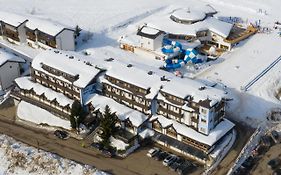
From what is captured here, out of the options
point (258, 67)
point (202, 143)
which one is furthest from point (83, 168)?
point (258, 67)

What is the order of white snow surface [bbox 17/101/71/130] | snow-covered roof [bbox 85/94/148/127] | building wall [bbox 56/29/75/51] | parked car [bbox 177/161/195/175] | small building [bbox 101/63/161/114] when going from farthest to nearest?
building wall [bbox 56/29/75/51] → white snow surface [bbox 17/101/71/130] → small building [bbox 101/63/161/114] → snow-covered roof [bbox 85/94/148/127] → parked car [bbox 177/161/195/175]

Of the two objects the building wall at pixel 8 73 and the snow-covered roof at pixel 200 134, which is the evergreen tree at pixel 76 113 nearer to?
the snow-covered roof at pixel 200 134

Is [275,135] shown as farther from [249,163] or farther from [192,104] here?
[192,104]

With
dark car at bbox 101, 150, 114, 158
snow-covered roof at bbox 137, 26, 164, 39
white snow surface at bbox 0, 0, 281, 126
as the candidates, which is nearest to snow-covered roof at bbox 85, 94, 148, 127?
dark car at bbox 101, 150, 114, 158

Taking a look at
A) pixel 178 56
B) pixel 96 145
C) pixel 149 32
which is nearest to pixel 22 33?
pixel 149 32

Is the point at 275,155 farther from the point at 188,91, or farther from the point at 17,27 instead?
the point at 17,27

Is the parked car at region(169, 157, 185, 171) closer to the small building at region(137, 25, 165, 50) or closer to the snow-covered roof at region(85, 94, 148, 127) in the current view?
the snow-covered roof at region(85, 94, 148, 127)
